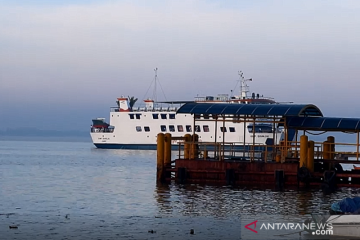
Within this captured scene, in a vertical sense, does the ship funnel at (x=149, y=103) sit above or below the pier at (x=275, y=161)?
above

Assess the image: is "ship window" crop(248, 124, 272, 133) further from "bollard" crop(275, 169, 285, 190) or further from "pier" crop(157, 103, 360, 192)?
"bollard" crop(275, 169, 285, 190)

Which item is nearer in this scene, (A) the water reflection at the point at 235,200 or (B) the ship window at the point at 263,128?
(A) the water reflection at the point at 235,200

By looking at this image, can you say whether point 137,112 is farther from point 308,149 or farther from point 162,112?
point 308,149

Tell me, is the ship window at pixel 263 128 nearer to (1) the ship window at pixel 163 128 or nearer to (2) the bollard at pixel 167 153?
(1) the ship window at pixel 163 128

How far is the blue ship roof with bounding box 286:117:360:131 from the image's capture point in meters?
33.2

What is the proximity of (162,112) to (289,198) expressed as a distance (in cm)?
5799

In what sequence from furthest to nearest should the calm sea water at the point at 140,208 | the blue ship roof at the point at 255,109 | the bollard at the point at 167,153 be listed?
the bollard at the point at 167,153 < the blue ship roof at the point at 255,109 < the calm sea water at the point at 140,208

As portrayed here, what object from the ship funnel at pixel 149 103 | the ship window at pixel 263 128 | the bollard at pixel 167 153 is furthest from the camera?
the ship funnel at pixel 149 103

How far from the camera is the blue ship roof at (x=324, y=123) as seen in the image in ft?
109

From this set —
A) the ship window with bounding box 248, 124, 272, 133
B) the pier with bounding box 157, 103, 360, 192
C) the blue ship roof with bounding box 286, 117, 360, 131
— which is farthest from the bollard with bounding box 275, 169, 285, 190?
the ship window with bounding box 248, 124, 272, 133

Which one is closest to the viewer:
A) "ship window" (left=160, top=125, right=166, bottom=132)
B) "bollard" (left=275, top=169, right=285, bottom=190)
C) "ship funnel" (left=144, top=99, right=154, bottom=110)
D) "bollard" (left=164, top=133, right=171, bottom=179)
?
"bollard" (left=275, top=169, right=285, bottom=190)

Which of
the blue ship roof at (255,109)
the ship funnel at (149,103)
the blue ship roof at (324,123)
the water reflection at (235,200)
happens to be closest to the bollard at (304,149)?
the water reflection at (235,200)

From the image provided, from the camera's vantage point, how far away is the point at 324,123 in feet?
111

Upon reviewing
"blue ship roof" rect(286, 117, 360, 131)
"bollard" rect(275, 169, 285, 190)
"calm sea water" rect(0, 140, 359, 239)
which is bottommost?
"calm sea water" rect(0, 140, 359, 239)
